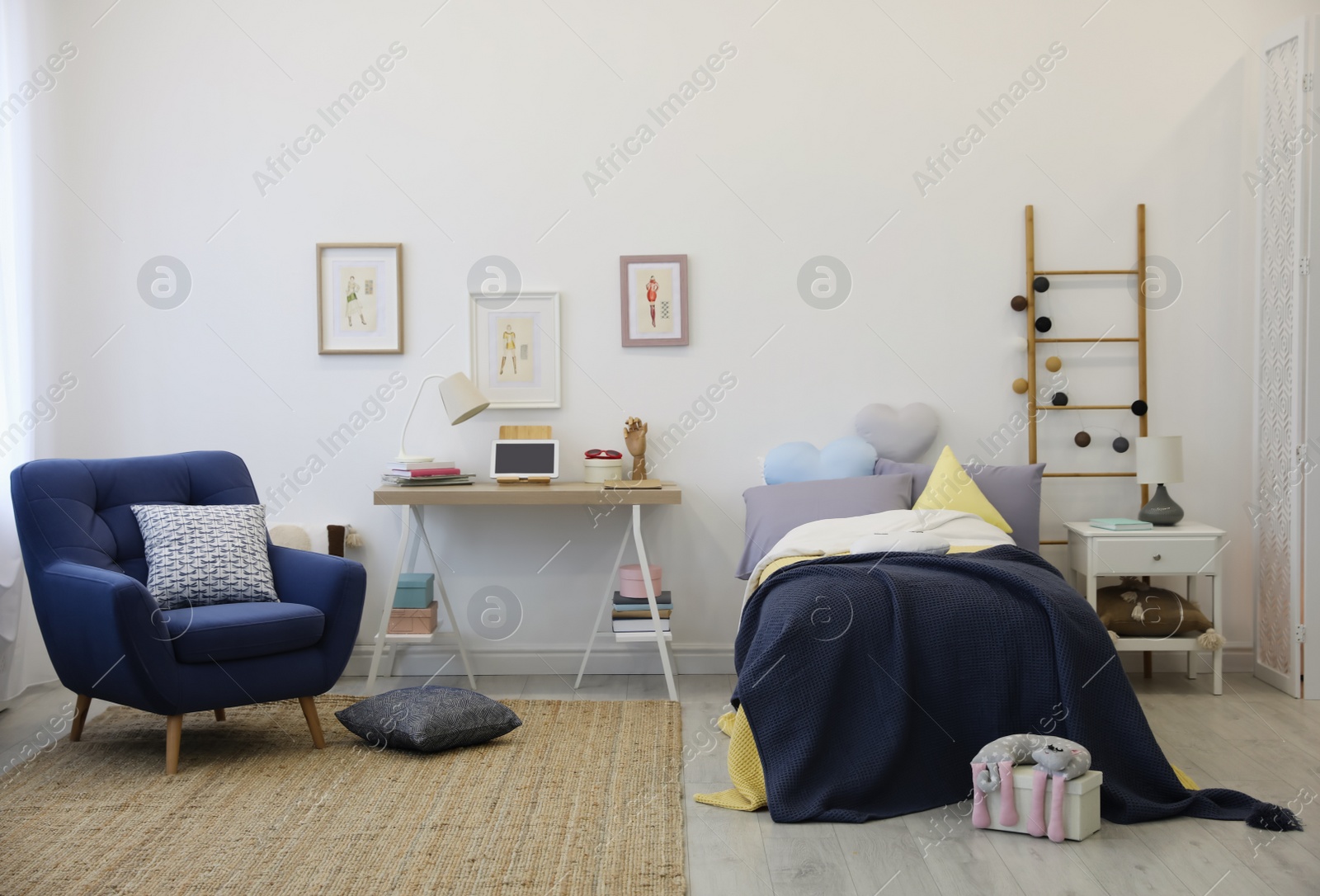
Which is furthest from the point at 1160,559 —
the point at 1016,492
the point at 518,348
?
the point at 518,348

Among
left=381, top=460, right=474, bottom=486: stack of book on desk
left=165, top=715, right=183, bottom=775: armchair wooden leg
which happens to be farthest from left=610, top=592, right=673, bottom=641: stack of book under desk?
left=165, top=715, right=183, bottom=775: armchair wooden leg

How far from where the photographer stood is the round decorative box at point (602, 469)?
13.4 ft

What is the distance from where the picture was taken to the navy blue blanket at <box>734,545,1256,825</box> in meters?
2.61

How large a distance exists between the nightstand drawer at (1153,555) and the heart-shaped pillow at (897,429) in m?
0.78

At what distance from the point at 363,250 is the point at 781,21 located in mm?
2022

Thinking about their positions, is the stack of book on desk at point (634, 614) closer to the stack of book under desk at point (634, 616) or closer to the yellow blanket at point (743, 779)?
the stack of book under desk at point (634, 616)

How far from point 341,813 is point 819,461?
7.49 ft

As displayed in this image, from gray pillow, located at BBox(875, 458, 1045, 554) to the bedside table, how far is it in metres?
0.24

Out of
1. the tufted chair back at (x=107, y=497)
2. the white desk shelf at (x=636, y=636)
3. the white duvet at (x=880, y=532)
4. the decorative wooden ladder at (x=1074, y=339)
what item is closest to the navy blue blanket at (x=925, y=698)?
the white duvet at (x=880, y=532)

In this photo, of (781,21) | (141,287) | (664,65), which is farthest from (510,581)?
(781,21)

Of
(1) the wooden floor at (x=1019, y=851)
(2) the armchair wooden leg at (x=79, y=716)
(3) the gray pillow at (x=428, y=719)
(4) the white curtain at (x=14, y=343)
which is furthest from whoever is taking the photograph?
(4) the white curtain at (x=14, y=343)

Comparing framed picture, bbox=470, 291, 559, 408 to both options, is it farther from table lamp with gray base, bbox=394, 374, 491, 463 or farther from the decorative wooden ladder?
the decorative wooden ladder

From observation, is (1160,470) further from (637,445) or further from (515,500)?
(515,500)

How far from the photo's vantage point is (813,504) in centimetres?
380
